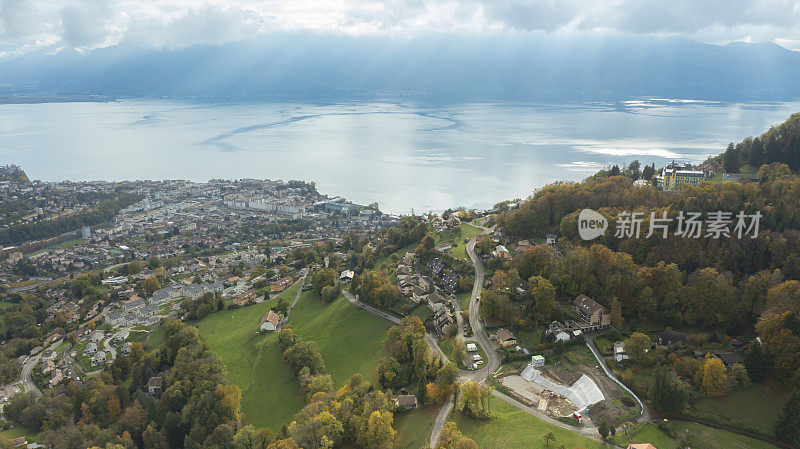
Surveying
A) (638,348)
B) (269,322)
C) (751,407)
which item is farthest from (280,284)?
(751,407)

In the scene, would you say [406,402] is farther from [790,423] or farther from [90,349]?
[90,349]

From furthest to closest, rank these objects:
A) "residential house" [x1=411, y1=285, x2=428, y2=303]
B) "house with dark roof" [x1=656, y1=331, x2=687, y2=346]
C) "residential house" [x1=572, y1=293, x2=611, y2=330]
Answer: "residential house" [x1=411, y1=285, x2=428, y2=303]
"residential house" [x1=572, y1=293, x2=611, y2=330]
"house with dark roof" [x1=656, y1=331, x2=687, y2=346]

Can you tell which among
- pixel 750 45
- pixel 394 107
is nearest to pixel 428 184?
pixel 394 107

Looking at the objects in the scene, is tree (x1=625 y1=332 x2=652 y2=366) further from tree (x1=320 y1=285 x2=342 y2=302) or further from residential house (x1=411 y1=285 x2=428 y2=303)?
tree (x1=320 y1=285 x2=342 y2=302)

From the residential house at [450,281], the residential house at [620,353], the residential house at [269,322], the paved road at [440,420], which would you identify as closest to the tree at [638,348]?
the residential house at [620,353]

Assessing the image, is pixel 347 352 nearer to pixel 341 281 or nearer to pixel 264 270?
pixel 341 281

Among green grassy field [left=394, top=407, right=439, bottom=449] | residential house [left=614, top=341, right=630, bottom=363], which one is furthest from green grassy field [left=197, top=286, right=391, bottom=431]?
residential house [left=614, top=341, right=630, bottom=363]
